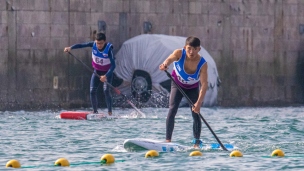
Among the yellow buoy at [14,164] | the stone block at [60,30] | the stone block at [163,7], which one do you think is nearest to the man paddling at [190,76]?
the yellow buoy at [14,164]

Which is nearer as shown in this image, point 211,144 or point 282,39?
point 211,144

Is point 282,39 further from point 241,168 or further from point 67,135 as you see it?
point 241,168

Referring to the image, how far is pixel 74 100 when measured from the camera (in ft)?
90.6

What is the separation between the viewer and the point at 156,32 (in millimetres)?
29000

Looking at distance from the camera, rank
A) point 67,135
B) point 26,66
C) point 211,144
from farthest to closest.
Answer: point 26,66 < point 67,135 < point 211,144

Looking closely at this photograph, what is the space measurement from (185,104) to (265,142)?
1021 centimetres

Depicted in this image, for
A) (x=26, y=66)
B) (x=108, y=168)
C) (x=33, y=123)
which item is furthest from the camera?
(x=26, y=66)

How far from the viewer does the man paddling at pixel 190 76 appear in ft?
51.6

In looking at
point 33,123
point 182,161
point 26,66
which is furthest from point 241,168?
point 26,66

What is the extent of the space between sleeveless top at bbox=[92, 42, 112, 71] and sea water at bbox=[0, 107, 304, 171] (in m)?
1.12

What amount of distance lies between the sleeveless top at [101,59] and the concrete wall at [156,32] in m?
4.39

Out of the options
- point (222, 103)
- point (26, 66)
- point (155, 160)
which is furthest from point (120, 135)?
point (222, 103)

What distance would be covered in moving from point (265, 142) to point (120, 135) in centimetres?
245

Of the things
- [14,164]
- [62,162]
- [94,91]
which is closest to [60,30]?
[94,91]
